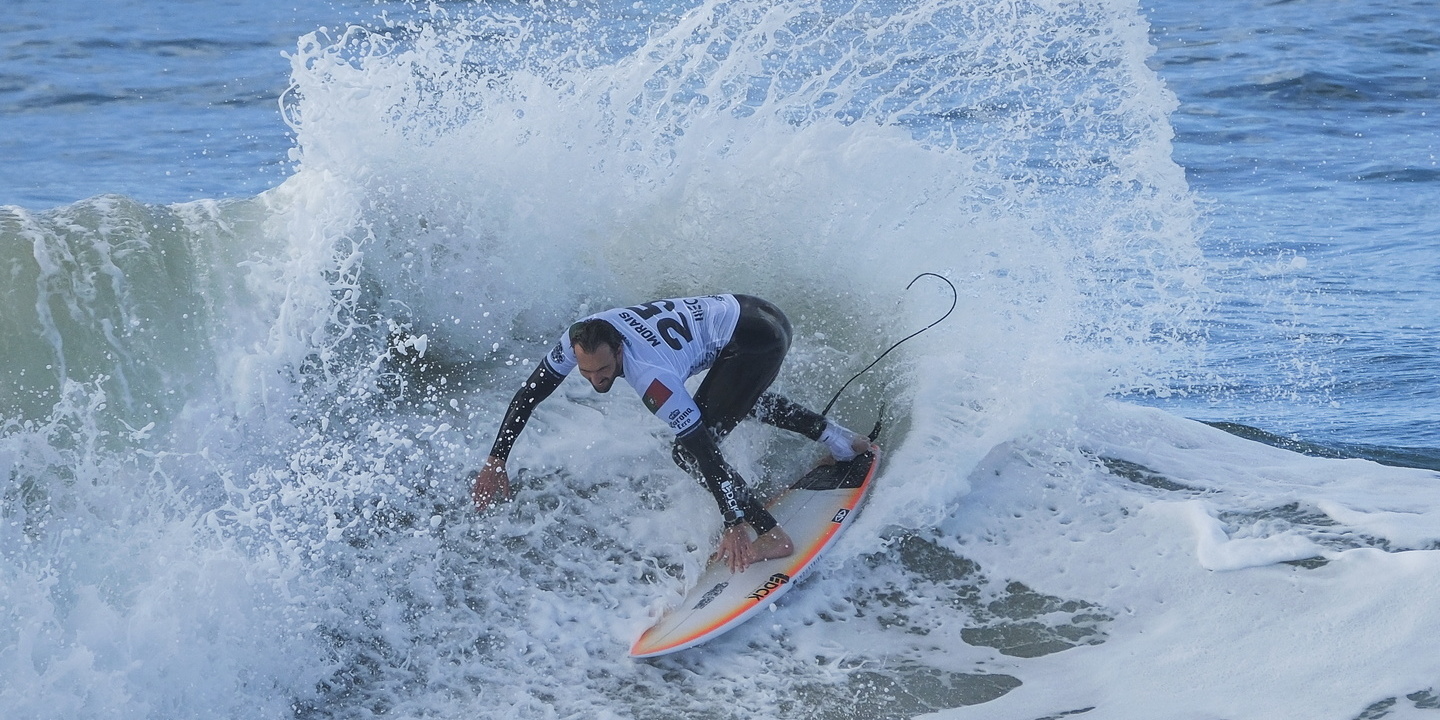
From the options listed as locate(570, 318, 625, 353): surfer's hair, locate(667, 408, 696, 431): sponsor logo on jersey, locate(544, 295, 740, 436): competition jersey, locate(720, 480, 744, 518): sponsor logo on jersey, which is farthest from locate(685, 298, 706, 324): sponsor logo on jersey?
locate(720, 480, 744, 518): sponsor logo on jersey

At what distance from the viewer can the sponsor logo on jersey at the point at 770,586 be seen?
5207 mm

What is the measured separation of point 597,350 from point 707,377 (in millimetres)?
936

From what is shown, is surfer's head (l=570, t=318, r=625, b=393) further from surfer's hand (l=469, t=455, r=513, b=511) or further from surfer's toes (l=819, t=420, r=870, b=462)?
surfer's toes (l=819, t=420, r=870, b=462)

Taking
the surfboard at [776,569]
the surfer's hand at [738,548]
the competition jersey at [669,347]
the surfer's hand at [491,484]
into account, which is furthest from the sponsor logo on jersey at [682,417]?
the surfer's hand at [491,484]

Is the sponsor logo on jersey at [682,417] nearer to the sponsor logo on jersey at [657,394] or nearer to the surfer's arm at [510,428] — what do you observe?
the sponsor logo on jersey at [657,394]

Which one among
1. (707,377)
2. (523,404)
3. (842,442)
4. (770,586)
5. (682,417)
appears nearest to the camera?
(682,417)

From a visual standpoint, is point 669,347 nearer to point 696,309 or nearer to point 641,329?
point 641,329

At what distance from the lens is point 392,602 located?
5215 millimetres

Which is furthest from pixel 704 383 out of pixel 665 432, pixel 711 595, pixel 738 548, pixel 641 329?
pixel 711 595

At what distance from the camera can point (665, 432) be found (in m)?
6.51

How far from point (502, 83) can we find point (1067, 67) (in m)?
3.55

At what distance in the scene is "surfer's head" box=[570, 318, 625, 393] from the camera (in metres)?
5.03

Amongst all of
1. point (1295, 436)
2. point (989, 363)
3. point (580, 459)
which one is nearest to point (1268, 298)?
point (1295, 436)

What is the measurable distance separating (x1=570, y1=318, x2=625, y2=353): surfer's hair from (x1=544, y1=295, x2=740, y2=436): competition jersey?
11 centimetres
